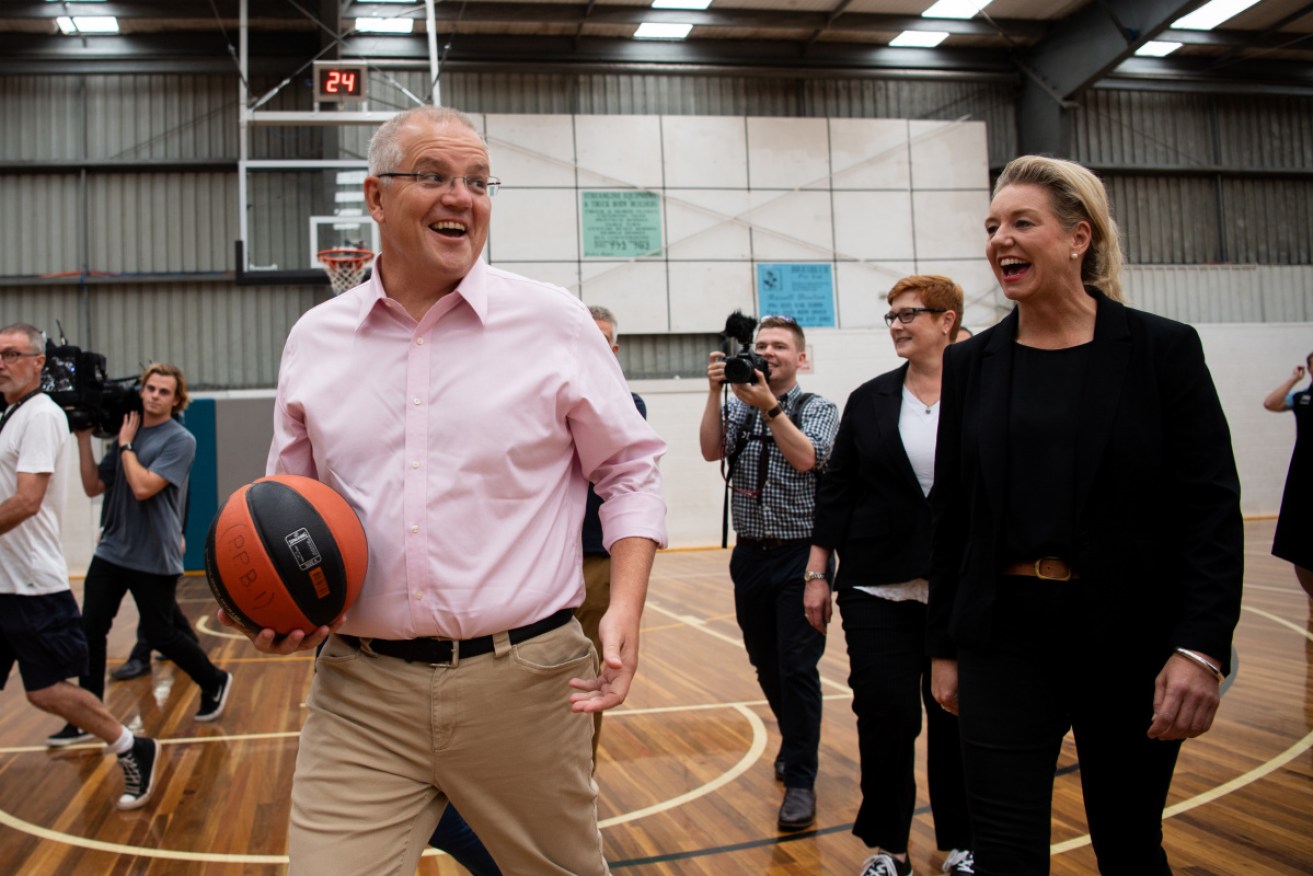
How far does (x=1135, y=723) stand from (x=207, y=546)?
5.80 feet

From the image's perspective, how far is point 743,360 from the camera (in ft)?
13.2

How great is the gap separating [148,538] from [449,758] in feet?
14.3

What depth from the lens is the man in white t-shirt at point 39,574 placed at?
13.3ft

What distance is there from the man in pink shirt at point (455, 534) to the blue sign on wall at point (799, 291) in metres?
14.0

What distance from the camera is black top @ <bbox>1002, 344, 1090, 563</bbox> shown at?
83.7 inches

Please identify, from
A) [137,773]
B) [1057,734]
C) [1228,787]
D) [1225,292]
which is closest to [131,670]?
[137,773]

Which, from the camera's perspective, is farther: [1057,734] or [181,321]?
[181,321]

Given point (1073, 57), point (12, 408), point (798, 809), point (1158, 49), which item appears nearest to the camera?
point (798, 809)

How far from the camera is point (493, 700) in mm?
1938

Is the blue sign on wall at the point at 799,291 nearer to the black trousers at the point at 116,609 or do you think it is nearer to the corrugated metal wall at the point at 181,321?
the corrugated metal wall at the point at 181,321

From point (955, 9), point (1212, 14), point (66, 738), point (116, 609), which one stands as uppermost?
point (955, 9)

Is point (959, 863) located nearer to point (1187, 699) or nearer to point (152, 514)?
point (1187, 699)

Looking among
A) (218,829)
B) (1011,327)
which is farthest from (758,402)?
(218,829)

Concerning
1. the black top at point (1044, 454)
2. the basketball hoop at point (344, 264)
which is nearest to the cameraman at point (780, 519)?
the black top at point (1044, 454)
